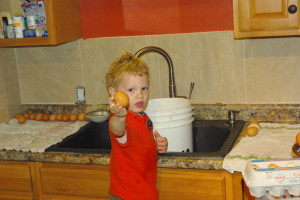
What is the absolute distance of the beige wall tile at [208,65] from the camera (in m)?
2.51

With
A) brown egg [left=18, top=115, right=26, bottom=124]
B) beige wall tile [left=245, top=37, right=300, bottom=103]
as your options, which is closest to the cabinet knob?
beige wall tile [left=245, top=37, right=300, bottom=103]

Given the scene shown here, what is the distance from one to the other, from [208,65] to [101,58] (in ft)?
2.01

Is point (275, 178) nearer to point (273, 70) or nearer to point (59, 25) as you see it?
point (273, 70)

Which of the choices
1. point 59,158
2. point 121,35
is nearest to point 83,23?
point 121,35

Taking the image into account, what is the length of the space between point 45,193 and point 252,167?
1382 millimetres

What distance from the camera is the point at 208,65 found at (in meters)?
2.56

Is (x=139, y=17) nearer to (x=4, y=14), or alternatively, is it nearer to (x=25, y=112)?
(x=4, y=14)

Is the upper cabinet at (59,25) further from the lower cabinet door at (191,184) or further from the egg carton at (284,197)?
the egg carton at (284,197)

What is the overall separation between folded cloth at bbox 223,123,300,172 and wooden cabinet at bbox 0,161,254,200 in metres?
0.07

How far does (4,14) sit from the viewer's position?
103 inches

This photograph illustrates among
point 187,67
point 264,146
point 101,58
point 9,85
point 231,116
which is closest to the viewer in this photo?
point 264,146

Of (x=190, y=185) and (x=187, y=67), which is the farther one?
(x=187, y=67)

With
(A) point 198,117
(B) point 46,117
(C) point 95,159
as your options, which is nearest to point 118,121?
(C) point 95,159

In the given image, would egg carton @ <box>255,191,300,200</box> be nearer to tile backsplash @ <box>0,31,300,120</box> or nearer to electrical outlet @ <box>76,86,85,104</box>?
tile backsplash @ <box>0,31,300,120</box>
